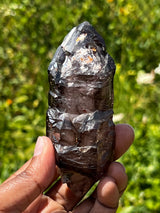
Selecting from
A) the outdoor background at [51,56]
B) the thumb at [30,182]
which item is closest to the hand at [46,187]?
the thumb at [30,182]

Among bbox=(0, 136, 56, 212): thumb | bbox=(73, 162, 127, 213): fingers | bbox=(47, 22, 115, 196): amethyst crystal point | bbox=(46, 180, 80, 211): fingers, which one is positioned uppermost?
bbox=(47, 22, 115, 196): amethyst crystal point

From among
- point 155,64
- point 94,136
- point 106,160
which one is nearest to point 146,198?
point 106,160

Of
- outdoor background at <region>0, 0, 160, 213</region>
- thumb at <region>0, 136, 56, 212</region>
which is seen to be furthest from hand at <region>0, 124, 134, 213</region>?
outdoor background at <region>0, 0, 160, 213</region>

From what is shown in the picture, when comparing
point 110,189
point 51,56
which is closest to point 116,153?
point 110,189

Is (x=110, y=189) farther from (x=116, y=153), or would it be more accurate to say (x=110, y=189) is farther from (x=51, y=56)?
(x=51, y=56)

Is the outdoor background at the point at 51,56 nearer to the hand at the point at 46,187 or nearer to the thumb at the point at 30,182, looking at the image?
the hand at the point at 46,187

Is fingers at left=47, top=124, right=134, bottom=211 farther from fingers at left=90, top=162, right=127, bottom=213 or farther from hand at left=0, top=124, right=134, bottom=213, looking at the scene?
fingers at left=90, top=162, right=127, bottom=213
